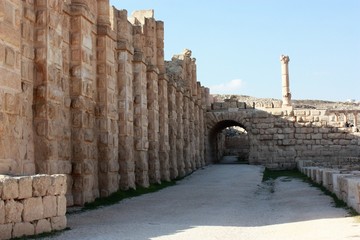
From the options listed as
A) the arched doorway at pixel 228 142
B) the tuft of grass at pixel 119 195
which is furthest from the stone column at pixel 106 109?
the arched doorway at pixel 228 142

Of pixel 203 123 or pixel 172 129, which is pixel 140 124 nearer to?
pixel 172 129

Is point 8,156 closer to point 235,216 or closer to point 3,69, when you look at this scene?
point 3,69

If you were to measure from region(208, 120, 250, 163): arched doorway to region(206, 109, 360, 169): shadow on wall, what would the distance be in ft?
6.52

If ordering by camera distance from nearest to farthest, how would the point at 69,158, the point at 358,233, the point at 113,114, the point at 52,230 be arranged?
1. the point at 358,233
2. the point at 52,230
3. the point at 69,158
4. the point at 113,114

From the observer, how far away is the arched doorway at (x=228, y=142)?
33.1 meters

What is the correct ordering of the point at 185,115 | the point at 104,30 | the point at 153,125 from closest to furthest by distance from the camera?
the point at 104,30
the point at 153,125
the point at 185,115

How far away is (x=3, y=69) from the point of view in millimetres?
8203

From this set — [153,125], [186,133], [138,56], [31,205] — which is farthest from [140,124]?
[31,205]

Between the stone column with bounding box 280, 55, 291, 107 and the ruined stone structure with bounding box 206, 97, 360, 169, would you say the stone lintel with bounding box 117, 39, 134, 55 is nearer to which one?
the ruined stone structure with bounding box 206, 97, 360, 169

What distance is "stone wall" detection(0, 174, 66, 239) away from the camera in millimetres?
6684

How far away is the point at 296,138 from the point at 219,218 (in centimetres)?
2115

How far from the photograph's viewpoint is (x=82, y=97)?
1132 centimetres

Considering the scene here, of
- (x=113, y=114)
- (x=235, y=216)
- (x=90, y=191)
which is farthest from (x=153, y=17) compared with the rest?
(x=235, y=216)

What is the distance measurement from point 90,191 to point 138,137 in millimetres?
4772
